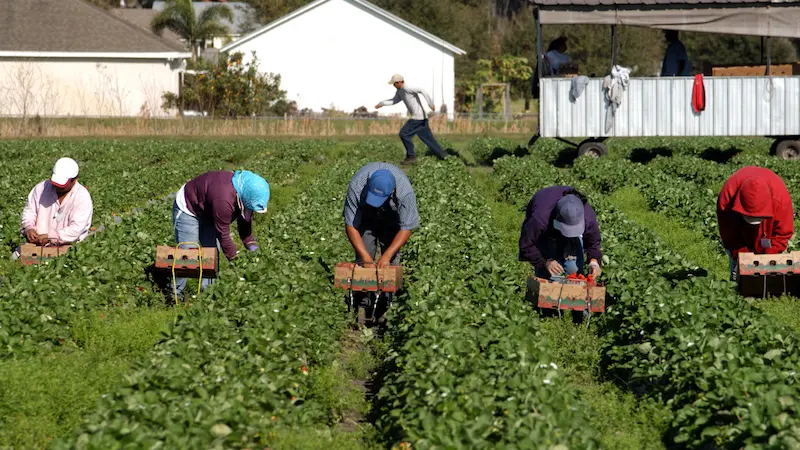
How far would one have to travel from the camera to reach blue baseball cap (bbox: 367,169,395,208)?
340 inches

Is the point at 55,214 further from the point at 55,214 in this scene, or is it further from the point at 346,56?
the point at 346,56

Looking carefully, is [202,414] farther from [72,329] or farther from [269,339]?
[72,329]

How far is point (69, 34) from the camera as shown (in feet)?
157

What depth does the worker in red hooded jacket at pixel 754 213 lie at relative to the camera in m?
9.03

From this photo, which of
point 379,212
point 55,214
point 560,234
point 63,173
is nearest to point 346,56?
point 55,214

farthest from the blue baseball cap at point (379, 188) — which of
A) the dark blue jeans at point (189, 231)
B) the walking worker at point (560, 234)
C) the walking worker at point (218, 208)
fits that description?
the dark blue jeans at point (189, 231)

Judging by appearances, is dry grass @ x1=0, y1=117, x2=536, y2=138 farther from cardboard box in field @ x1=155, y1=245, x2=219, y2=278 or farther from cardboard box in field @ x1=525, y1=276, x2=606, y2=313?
cardboard box in field @ x1=525, y1=276, x2=606, y2=313

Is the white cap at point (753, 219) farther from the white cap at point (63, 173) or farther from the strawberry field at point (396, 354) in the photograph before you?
the white cap at point (63, 173)

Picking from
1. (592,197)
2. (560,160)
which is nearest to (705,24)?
(560,160)

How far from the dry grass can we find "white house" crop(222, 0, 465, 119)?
12.8m

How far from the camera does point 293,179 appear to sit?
836 inches

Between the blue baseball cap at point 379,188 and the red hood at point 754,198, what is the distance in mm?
3041

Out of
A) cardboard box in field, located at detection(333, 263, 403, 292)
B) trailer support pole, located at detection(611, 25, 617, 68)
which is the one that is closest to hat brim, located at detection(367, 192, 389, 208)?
cardboard box in field, located at detection(333, 263, 403, 292)

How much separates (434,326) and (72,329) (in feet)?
9.93
